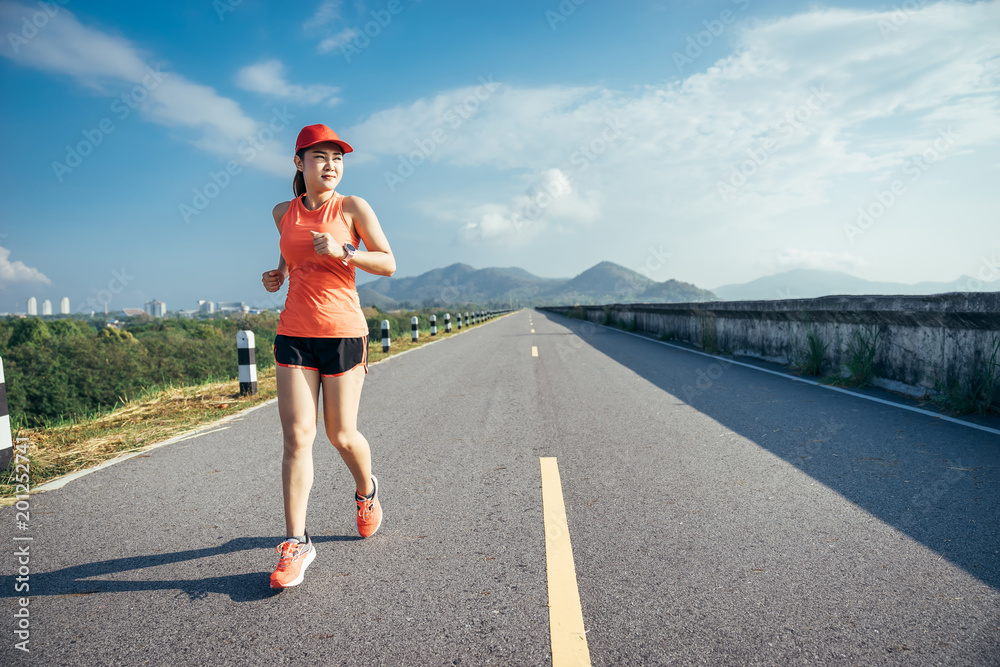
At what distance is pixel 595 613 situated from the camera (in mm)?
2086

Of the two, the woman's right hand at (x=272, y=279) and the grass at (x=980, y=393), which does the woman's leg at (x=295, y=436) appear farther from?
the grass at (x=980, y=393)

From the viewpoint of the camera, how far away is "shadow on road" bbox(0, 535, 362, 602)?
2350mm

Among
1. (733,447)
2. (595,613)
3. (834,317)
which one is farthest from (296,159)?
(834,317)

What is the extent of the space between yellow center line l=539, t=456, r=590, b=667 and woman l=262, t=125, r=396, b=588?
3.63ft

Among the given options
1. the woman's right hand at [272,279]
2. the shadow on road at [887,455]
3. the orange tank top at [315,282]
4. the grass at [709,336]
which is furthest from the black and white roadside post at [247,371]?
the grass at [709,336]

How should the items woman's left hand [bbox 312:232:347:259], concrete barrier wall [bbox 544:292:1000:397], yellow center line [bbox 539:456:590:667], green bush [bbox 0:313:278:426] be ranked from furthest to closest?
green bush [bbox 0:313:278:426], concrete barrier wall [bbox 544:292:1000:397], woman's left hand [bbox 312:232:347:259], yellow center line [bbox 539:456:590:667]

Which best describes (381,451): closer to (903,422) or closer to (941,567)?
(941,567)

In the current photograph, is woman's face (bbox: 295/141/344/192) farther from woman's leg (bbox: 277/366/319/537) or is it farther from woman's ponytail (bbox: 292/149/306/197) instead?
woman's leg (bbox: 277/366/319/537)

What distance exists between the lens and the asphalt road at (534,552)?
194 centimetres

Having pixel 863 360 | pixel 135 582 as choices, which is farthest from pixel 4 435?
pixel 863 360

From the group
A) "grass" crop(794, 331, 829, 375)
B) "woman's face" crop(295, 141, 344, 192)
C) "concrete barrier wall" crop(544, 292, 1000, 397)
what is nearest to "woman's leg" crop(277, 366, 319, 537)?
"woman's face" crop(295, 141, 344, 192)

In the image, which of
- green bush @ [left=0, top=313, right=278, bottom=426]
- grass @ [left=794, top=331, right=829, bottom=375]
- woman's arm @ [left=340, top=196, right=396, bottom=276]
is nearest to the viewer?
woman's arm @ [left=340, top=196, right=396, bottom=276]

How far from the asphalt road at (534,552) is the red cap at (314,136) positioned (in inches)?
78.0

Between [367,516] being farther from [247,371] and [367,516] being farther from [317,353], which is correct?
[247,371]
